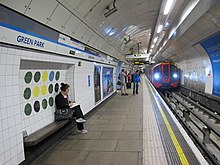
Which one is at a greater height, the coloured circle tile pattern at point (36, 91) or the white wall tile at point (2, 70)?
the white wall tile at point (2, 70)

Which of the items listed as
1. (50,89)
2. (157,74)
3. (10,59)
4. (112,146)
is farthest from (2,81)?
(157,74)

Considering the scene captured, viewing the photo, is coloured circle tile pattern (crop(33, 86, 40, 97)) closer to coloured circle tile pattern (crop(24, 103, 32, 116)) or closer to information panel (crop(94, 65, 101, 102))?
coloured circle tile pattern (crop(24, 103, 32, 116))

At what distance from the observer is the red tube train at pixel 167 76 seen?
17.1 m

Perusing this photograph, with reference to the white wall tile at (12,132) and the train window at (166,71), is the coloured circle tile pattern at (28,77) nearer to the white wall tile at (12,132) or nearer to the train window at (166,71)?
the white wall tile at (12,132)

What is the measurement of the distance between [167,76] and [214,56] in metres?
8.80

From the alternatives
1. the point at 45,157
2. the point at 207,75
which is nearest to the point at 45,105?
the point at 45,157

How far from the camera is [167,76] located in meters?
17.1

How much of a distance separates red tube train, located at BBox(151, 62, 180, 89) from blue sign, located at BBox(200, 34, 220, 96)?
833 centimetres

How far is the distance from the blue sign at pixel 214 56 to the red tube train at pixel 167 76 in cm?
833

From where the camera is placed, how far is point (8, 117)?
9.91 feet

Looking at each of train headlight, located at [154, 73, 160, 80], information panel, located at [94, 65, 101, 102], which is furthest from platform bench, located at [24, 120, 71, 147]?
train headlight, located at [154, 73, 160, 80]

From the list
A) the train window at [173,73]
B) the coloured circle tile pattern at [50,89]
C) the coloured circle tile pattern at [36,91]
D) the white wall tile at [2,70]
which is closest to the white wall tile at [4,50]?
the white wall tile at [2,70]

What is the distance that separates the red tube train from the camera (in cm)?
1712

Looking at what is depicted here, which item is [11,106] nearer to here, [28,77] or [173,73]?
[28,77]
